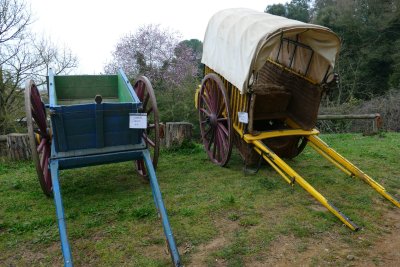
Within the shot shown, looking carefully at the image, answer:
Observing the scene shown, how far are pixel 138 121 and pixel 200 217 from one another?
1.29 metres

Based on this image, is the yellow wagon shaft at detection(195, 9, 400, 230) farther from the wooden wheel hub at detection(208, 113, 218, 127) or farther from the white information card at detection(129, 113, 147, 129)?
the white information card at detection(129, 113, 147, 129)

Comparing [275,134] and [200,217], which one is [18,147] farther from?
[275,134]

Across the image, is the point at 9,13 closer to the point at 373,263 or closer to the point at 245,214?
the point at 245,214

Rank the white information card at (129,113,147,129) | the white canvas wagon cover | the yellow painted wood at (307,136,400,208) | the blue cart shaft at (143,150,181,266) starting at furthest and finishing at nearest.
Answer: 1. the white canvas wagon cover
2. the yellow painted wood at (307,136,400,208)
3. the white information card at (129,113,147,129)
4. the blue cart shaft at (143,150,181,266)

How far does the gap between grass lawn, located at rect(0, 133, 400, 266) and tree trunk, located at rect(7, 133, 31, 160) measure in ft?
1.47

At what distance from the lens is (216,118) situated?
19.1 ft

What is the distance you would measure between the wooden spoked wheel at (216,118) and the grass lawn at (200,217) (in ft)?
1.13

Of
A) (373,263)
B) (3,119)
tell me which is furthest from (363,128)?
(3,119)

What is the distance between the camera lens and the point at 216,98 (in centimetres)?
582

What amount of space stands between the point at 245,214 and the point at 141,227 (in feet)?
3.89

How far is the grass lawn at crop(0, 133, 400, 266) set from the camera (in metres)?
3.15

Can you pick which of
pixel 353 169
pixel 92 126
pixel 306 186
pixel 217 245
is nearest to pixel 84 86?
pixel 92 126

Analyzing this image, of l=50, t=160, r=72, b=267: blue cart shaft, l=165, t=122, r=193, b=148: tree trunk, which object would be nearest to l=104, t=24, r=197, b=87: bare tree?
l=165, t=122, r=193, b=148: tree trunk

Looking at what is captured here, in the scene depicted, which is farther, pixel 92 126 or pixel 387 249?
pixel 92 126
